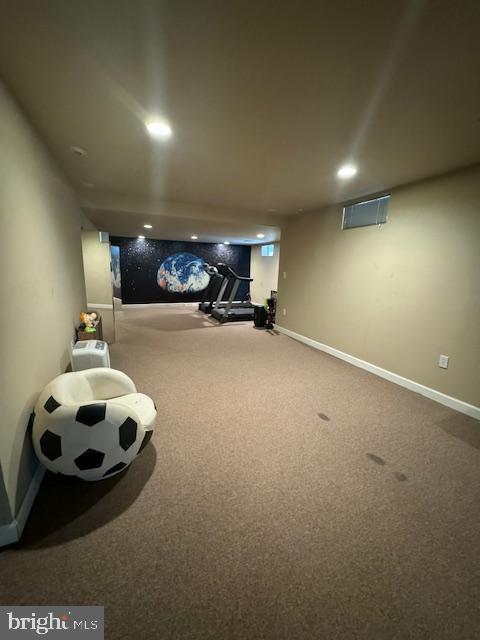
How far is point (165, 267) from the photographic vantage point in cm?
821

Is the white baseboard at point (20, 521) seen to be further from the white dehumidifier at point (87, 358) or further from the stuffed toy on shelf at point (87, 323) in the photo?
the stuffed toy on shelf at point (87, 323)

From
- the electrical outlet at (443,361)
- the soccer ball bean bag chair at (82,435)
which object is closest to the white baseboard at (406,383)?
the electrical outlet at (443,361)

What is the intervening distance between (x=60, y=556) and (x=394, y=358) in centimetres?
347

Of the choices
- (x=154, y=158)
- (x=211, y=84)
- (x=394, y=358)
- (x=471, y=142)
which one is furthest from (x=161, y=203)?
(x=394, y=358)

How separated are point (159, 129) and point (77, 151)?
97 cm

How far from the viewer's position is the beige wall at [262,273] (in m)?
8.15

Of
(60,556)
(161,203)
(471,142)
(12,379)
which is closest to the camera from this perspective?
(60,556)

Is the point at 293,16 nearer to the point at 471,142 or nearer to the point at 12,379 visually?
the point at 471,142

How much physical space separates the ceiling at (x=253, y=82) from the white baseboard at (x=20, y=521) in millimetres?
2257

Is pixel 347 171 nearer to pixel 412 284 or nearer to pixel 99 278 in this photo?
pixel 412 284

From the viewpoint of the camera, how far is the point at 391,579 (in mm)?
1136

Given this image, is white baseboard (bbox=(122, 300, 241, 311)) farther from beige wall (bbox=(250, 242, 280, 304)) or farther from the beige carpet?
the beige carpet

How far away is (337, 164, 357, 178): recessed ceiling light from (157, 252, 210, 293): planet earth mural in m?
6.36

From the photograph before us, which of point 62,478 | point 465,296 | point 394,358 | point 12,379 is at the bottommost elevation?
point 62,478
